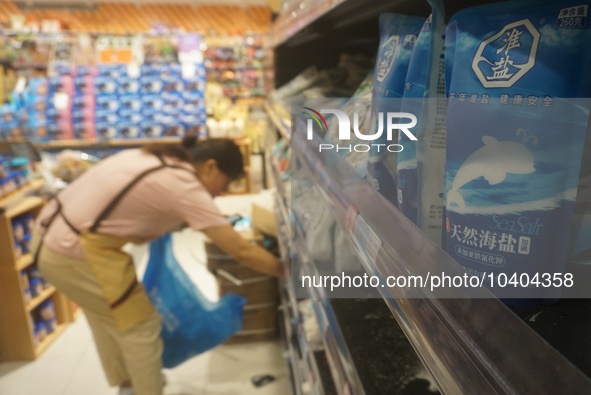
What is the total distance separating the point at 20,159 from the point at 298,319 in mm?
2260

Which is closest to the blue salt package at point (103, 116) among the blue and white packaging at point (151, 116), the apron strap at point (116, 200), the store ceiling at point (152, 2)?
the blue and white packaging at point (151, 116)

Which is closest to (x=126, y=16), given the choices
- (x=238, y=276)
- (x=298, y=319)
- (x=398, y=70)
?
(x=238, y=276)

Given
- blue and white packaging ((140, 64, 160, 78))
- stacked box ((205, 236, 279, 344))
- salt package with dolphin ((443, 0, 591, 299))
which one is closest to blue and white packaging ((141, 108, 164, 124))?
blue and white packaging ((140, 64, 160, 78))

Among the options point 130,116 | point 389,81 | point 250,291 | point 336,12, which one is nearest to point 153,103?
point 130,116

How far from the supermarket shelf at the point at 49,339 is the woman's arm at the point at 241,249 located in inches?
64.4

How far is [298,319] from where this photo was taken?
1.70 m

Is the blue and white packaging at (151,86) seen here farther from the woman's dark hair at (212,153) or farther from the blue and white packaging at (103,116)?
the woman's dark hair at (212,153)

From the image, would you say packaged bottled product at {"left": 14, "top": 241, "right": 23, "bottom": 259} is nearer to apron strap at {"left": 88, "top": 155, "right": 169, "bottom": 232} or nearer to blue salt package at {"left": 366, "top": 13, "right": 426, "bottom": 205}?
apron strap at {"left": 88, "top": 155, "right": 169, "bottom": 232}

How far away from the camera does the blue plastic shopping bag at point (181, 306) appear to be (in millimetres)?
2186

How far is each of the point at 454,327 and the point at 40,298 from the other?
301 centimetres

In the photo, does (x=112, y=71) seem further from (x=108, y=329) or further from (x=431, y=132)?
(x=431, y=132)

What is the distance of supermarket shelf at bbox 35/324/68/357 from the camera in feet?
8.98

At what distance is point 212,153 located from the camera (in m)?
1.99

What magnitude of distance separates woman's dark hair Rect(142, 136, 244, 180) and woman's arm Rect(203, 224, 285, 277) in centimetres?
31
